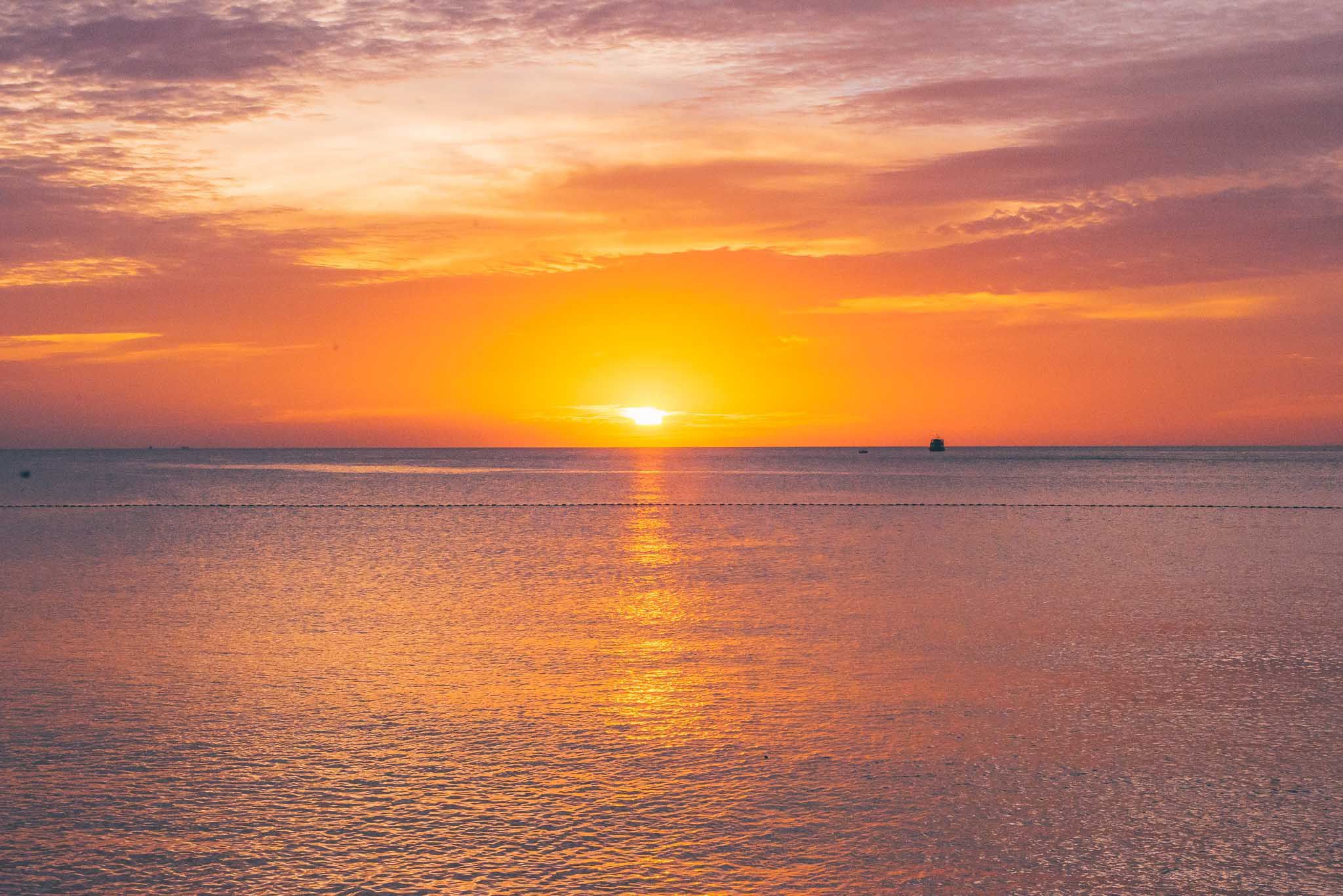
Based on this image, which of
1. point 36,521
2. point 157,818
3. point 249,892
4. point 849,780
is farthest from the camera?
point 36,521

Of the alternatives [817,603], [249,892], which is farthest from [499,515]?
[249,892]

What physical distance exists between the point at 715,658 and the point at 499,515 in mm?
40199

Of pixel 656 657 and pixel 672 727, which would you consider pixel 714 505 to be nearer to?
pixel 656 657

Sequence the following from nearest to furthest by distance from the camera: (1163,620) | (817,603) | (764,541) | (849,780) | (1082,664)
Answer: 1. (849,780)
2. (1082,664)
3. (1163,620)
4. (817,603)
5. (764,541)

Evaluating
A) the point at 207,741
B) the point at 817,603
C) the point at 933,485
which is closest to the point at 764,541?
the point at 817,603

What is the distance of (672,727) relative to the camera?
1311 cm

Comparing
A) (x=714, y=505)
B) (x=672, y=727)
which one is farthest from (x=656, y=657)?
(x=714, y=505)

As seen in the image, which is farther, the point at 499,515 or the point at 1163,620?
the point at 499,515

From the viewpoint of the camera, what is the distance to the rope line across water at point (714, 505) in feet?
206

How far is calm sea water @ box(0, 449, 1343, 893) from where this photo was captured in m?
9.02

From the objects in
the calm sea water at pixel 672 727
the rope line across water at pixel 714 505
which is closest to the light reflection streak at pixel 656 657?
the calm sea water at pixel 672 727

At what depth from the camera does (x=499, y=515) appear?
2226 inches

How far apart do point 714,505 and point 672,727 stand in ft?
177

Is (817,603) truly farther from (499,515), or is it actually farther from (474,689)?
(499,515)
